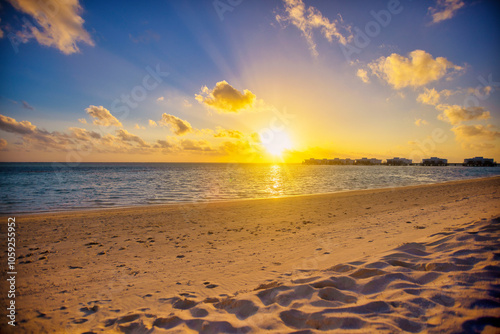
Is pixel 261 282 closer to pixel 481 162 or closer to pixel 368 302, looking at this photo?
pixel 368 302

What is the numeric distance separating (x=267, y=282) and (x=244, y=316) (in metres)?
1.37

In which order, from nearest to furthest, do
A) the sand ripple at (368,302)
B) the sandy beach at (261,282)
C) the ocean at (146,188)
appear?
1. the sand ripple at (368,302)
2. the sandy beach at (261,282)
3. the ocean at (146,188)

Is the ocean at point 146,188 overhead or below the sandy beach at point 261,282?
below

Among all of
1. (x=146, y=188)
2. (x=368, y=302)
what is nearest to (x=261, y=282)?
(x=368, y=302)

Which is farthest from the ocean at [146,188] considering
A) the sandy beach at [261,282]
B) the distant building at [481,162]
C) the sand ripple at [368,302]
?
the distant building at [481,162]

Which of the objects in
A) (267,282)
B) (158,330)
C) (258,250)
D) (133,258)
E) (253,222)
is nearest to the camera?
(158,330)

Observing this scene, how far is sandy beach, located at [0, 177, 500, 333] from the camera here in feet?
9.93

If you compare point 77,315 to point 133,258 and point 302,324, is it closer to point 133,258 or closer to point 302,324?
point 133,258

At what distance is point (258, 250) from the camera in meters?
7.35

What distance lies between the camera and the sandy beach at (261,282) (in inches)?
119

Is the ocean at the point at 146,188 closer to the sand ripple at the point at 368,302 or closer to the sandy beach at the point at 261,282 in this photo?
the sandy beach at the point at 261,282

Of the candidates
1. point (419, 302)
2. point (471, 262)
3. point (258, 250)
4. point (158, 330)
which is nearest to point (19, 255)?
point (158, 330)

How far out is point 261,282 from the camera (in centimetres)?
477

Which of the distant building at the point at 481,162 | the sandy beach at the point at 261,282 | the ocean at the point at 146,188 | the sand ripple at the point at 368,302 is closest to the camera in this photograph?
the sand ripple at the point at 368,302
